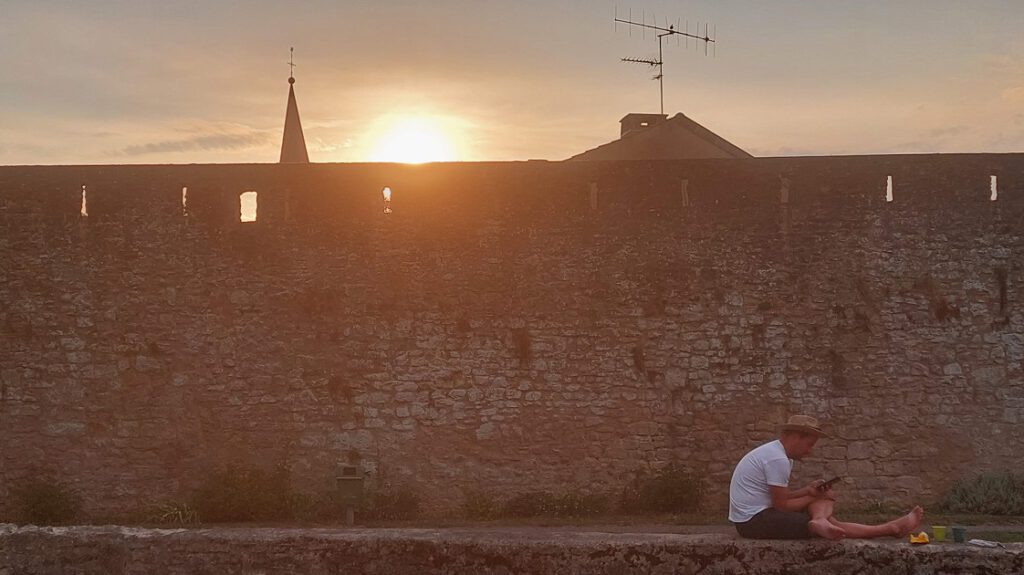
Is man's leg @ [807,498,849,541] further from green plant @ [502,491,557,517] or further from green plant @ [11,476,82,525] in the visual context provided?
green plant @ [11,476,82,525]

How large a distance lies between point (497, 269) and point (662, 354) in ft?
7.90

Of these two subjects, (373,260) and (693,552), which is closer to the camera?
(693,552)

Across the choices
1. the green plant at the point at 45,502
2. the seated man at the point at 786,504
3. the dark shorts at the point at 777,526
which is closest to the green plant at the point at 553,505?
the green plant at the point at 45,502

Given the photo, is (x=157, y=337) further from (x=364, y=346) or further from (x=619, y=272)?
(x=619, y=272)

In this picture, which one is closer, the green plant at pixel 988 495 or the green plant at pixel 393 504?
the green plant at pixel 988 495

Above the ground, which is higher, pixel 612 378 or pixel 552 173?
pixel 552 173

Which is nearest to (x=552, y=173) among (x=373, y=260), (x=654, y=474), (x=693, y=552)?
(x=373, y=260)

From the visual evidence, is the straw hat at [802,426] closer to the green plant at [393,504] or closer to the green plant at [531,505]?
the green plant at [531,505]

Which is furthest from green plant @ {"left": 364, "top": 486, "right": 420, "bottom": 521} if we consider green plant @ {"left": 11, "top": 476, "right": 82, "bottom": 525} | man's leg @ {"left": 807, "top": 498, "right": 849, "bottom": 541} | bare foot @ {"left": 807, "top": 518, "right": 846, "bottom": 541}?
bare foot @ {"left": 807, "top": 518, "right": 846, "bottom": 541}

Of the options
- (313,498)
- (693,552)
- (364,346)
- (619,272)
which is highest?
(619,272)

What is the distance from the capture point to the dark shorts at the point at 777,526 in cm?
633

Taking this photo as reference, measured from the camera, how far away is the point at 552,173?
1424cm

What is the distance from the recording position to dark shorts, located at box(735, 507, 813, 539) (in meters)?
6.33

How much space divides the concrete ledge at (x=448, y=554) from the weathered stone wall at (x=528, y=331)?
758cm
